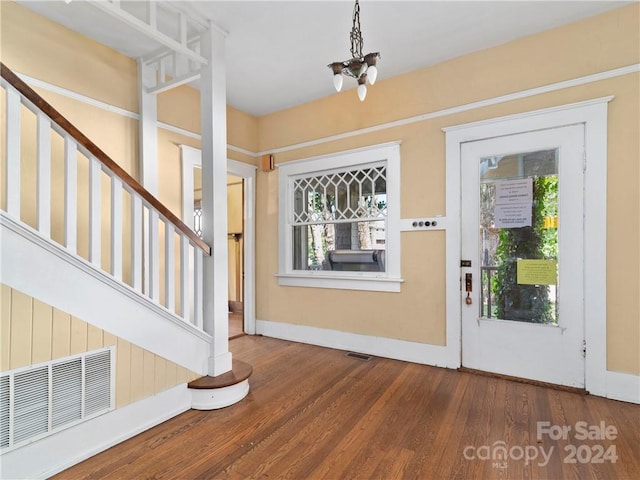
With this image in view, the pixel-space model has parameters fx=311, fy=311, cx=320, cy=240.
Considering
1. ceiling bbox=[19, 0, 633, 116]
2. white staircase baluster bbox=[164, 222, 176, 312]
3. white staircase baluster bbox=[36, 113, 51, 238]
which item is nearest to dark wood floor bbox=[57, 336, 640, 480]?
white staircase baluster bbox=[164, 222, 176, 312]

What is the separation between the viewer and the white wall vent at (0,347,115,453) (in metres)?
1.50

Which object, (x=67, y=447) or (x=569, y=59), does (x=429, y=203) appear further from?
(x=67, y=447)

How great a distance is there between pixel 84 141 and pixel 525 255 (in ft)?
10.8

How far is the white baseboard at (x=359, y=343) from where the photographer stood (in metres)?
3.05

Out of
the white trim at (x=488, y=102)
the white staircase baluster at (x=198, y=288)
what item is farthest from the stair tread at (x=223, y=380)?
the white trim at (x=488, y=102)

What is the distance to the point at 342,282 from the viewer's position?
11.7 feet

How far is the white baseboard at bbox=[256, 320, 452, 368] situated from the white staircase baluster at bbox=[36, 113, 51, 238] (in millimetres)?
2772

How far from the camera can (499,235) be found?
109 inches

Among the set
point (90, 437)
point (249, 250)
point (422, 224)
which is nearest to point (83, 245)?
point (90, 437)

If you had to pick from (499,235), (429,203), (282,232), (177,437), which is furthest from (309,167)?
(177,437)

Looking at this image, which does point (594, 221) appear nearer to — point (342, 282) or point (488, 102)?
point (488, 102)

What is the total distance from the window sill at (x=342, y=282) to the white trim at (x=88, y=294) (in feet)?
5.53

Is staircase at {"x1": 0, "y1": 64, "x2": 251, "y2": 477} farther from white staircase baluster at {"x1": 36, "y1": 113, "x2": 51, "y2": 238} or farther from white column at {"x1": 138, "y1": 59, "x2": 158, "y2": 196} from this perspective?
white column at {"x1": 138, "y1": 59, "x2": 158, "y2": 196}

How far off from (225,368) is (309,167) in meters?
2.41
